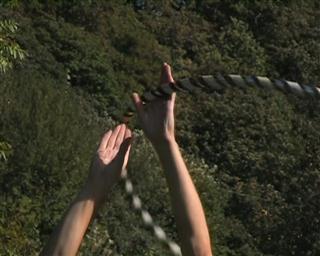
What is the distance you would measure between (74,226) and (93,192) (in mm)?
139

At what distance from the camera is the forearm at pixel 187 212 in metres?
3.12

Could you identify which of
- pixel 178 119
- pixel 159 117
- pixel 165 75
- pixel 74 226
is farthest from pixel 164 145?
pixel 178 119

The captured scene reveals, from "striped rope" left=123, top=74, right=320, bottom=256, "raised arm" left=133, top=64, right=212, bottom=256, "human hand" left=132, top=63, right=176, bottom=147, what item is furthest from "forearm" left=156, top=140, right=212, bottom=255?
"striped rope" left=123, top=74, right=320, bottom=256

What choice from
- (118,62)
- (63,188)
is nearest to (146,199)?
(63,188)

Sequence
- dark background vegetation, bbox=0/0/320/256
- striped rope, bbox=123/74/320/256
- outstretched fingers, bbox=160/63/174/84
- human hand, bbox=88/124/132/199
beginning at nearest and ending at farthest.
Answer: striped rope, bbox=123/74/320/256 < human hand, bbox=88/124/132/199 < outstretched fingers, bbox=160/63/174/84 < dark background vegetation, bbox=0/0/320/256

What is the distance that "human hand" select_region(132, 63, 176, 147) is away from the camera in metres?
3.32

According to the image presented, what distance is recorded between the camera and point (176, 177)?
3.20m

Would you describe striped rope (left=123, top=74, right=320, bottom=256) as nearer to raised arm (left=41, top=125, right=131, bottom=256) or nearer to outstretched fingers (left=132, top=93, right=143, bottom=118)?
outstretched fingers (left=132, top=93, right=143, bottom=118)

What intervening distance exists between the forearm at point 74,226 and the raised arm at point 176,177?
0.22 metres

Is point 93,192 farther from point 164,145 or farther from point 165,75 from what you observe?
point 165,75

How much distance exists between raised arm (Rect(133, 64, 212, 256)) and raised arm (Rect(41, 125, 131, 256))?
10 centimetres

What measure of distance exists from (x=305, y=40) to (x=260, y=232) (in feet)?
27.7

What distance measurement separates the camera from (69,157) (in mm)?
14141

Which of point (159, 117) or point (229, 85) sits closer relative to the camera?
point (229, 85)
